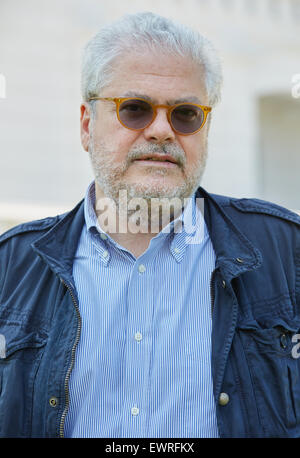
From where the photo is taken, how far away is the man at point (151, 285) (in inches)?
76.0

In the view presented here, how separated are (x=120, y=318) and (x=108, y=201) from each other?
1.78 feet

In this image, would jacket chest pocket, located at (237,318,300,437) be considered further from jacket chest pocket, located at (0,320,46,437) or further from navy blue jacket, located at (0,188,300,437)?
jacket chest pocket, located at (0,320,46,437)

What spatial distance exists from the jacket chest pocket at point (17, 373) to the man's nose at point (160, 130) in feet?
2.72

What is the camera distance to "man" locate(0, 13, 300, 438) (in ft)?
6.33

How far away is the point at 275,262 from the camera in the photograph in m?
2.13

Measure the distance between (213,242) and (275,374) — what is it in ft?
1.74

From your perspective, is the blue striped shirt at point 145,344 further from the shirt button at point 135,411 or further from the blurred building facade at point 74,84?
the blurred building facade at point 74,84

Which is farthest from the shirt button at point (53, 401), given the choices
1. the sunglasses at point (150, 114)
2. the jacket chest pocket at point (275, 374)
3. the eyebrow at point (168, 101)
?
the eyebrow at point (168, 101)

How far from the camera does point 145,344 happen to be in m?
2.00

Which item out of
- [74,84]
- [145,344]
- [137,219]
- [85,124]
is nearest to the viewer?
[145,344]

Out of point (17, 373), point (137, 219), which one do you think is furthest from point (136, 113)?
point (17, 373)

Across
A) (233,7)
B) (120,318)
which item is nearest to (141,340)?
(120,318)

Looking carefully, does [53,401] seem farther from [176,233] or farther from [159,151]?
[159,151]

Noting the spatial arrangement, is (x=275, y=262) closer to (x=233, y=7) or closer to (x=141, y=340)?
(x=141, y=340)
